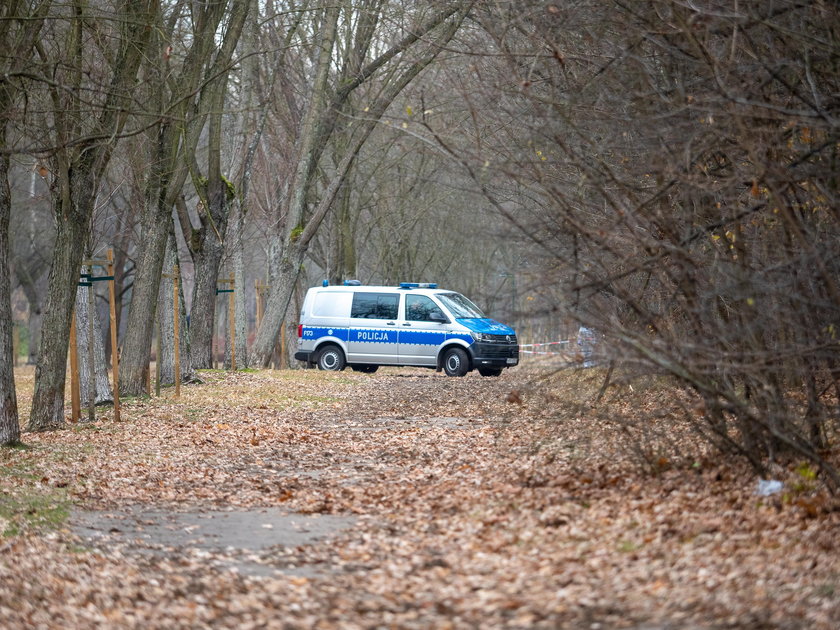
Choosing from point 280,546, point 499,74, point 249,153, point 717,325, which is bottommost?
point 280,546

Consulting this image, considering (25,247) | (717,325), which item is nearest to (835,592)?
(717,325)

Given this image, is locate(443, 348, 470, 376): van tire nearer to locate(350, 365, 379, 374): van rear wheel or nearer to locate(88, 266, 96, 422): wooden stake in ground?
locate(350, 365, 379, 374): van rear wheel

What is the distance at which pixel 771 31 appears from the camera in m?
7.70

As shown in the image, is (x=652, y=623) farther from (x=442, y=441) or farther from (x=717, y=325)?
(x=442, y=441)

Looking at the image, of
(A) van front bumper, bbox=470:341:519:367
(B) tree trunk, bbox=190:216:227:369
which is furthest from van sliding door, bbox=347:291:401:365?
(B) tree trunk, bbox=190:216:227:369

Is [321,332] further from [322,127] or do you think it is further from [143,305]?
[143,305]

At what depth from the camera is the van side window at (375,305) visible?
2711 cm

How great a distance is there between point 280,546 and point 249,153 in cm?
2010

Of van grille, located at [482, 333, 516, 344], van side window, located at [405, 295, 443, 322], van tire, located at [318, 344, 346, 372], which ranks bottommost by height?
van tire, located at [318, 344, 346, 372]

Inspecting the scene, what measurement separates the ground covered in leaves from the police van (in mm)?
13204

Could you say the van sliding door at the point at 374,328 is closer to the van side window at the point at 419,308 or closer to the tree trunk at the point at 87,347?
the van side window at the point at 419,308

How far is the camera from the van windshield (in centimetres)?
2653

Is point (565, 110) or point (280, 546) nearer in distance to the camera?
point (280, 546)

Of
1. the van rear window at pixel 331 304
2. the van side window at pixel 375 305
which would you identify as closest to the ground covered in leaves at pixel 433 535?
the van side window at pixel 375 305
